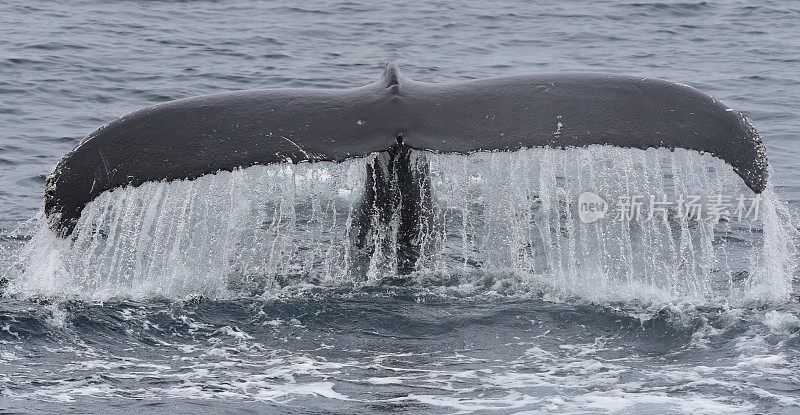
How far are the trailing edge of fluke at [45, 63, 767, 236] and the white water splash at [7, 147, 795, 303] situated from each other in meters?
0.28

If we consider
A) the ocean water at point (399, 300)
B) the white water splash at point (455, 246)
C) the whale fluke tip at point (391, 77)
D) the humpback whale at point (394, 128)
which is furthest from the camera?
the white water splash at point (455, 246)

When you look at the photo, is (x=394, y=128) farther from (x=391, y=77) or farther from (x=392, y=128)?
(x=391, y=77)

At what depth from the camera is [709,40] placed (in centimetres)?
2014

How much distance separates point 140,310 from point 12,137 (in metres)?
6.81

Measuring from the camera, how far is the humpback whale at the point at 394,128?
6762mm

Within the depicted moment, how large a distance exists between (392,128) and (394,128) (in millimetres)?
11

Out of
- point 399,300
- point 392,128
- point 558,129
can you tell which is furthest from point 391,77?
point 399,300

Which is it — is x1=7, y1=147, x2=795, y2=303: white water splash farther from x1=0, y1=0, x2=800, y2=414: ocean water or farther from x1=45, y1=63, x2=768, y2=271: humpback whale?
x1=45, y1=63, x2=768, y2=271: humpback whale

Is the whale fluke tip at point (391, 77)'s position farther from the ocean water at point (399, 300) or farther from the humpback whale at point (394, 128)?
the ocean water at point (399, 300)

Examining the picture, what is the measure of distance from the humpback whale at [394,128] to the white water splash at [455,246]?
0.28 metres

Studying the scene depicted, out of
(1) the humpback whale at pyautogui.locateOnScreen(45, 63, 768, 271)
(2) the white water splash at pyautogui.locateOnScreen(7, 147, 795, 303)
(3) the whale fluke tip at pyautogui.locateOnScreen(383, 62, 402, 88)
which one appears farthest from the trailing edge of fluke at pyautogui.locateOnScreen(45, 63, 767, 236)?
(2) the white water splash at pyautogui.locateOnScreen(7, 147, 795, 303)

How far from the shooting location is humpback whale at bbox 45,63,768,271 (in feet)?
22.2

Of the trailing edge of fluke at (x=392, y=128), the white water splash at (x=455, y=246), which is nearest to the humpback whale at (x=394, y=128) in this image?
the trailing edge of fluke at (x=392, y=128)

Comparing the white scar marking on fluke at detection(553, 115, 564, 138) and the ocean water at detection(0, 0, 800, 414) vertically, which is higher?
the white scar marking on fluke at detection(553, 115, 564, 138)
